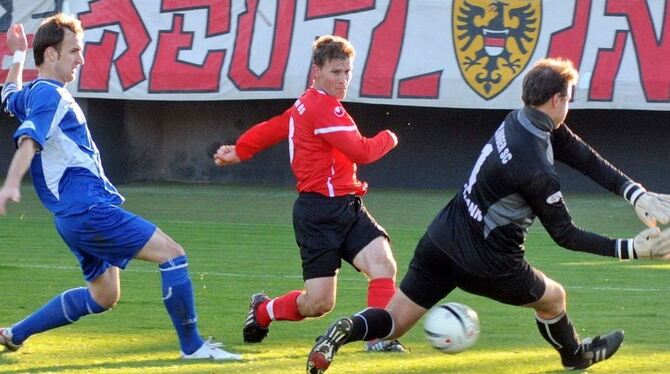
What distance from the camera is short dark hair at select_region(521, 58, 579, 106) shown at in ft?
19.5

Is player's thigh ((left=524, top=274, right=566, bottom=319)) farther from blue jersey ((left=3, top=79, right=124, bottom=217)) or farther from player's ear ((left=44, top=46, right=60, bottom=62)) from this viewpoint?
player's ear ((left=44, top=46, right=60, bottom=62))

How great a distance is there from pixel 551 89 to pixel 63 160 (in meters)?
2.68

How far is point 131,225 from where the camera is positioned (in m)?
6.64

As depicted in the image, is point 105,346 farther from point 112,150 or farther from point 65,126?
point 112,150

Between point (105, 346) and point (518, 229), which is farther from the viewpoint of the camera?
point (105, 346)

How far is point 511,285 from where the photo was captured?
6.15 m

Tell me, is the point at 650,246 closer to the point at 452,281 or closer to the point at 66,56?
the point at 452,281

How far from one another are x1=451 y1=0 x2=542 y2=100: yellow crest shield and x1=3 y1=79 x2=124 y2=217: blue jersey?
42.4 feet

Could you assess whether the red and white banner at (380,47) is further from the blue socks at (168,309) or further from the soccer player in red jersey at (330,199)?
the blue socks at (168,309)

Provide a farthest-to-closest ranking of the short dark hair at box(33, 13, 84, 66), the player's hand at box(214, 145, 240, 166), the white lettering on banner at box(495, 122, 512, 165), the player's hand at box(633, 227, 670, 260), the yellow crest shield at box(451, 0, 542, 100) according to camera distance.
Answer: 1. the yellow crest shield at box(451, 0, 542, 100)
2. the player's hand at box(214, 145, 240, 166)
3. the short dark hair at box(33, 13, 84, 66)
4. the white lettering on banner at box(495, 122, 512, 165)
5. the player's hand at box(633, 227, 670, 260)

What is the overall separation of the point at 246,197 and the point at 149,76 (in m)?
2.75

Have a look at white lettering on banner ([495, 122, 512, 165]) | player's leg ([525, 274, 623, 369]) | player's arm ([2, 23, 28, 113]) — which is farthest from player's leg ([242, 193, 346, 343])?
A: player's arm ([2, 23, 28, 113])

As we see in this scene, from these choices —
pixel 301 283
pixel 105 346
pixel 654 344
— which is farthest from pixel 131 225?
pixel 301 283

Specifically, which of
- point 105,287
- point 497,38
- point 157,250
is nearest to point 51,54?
point 157,250
